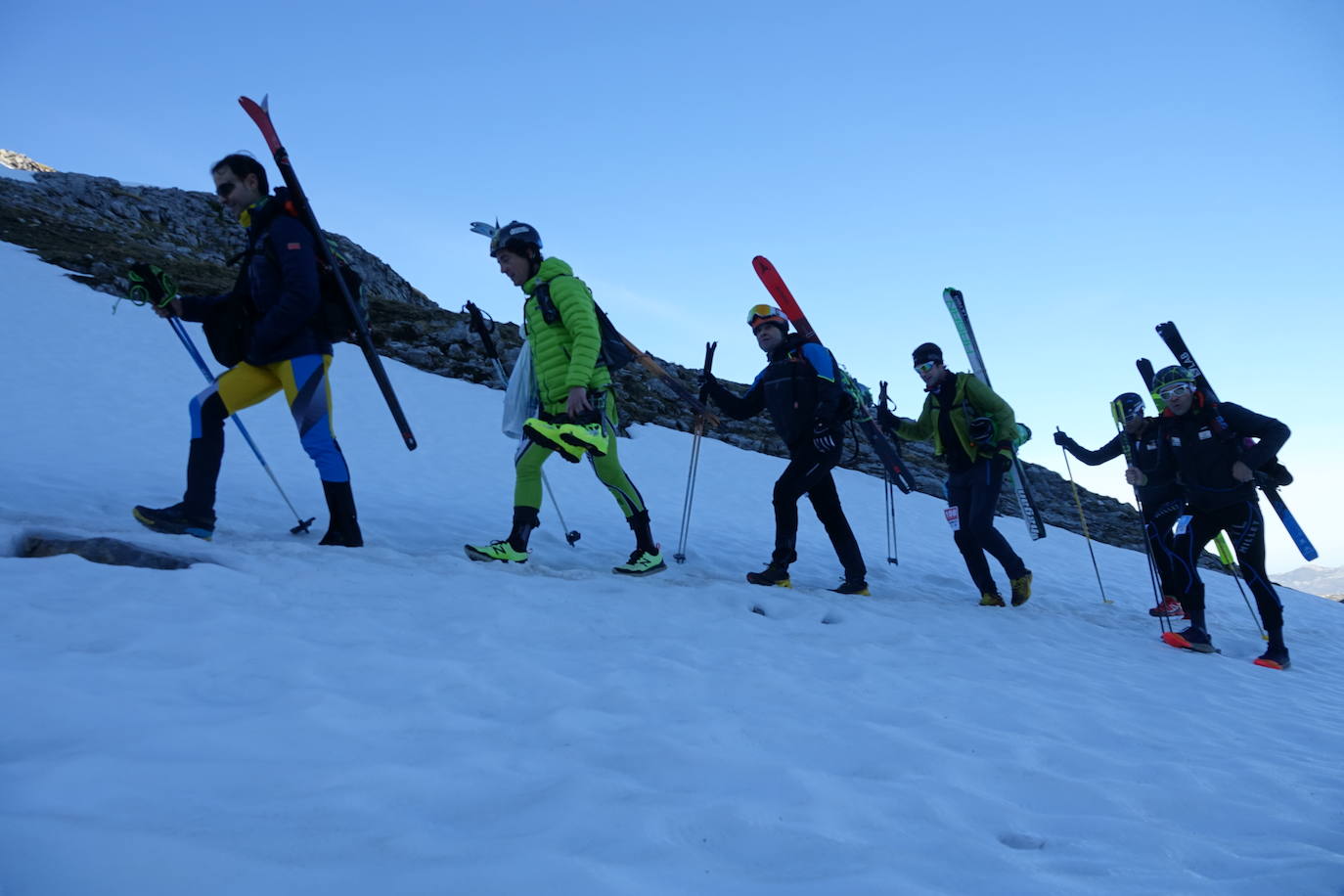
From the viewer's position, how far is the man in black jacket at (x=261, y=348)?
5.21 m

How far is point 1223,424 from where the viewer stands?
7.11 metres

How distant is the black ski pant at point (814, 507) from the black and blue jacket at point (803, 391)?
195 millimetres

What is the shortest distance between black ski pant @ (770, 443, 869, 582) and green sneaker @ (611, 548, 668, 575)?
4.43ft

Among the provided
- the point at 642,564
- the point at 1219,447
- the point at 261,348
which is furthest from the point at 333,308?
the point at 1219,447

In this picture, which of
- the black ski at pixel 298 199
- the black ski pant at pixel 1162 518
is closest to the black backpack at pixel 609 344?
the black ski at pixel 298 199

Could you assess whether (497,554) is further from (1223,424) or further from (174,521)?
(1223,424)

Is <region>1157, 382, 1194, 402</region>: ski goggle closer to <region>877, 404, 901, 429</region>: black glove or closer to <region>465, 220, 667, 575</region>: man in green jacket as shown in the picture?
<region>877, 404, 901, 429</region>: black glove

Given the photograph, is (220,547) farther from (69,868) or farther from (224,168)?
(69,868)

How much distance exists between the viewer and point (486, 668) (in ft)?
11.3

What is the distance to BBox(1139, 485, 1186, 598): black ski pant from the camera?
8969 mm

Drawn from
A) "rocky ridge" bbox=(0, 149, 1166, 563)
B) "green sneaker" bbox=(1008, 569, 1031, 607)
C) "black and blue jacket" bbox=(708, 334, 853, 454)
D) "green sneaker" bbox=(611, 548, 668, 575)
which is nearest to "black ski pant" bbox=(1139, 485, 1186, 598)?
"green sneaker" bbox=(1008, 569, 1031, 607)

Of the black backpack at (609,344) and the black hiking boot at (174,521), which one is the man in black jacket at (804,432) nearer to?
the black backpack at (609,344)

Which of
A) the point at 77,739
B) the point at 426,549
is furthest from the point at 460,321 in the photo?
the point at 77,739

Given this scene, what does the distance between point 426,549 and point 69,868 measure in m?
5.00
